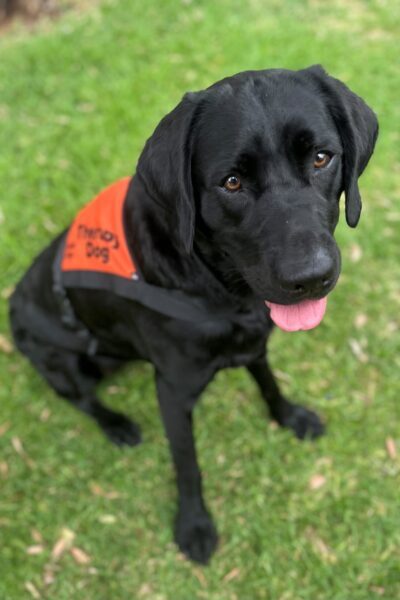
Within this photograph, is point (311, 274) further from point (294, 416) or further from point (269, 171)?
point (294, 416)

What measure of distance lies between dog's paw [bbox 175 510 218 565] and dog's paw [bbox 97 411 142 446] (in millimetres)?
536

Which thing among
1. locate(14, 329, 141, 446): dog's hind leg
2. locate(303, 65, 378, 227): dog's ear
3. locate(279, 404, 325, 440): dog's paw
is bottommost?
locate(279, 404, 325, 440): dog's paw

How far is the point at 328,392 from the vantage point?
3545 millimetres

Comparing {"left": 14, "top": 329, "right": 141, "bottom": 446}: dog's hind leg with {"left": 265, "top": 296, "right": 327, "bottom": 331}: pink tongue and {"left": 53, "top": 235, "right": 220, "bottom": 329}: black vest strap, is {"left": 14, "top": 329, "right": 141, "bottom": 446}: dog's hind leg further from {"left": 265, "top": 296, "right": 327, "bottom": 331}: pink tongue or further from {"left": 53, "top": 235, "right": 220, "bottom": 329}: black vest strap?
{"left": 265, "top": 296, "right": 327, "bottom": 331}: pink tongue

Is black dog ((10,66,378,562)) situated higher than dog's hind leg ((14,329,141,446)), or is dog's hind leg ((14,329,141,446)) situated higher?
black dog ((10,66,378,562))

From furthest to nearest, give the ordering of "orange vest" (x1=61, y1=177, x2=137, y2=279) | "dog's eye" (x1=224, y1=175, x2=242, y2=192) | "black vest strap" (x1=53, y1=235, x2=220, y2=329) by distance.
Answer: "orange vest" (x1=61, y1=177, x2=137, y2=279) → "black vest strap" (x1=53, y1=235, x2=220, y2=329) → "dog's eye" (x1=224, y1=175, x2=242, y2=192)

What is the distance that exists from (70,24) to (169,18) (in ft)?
3.25

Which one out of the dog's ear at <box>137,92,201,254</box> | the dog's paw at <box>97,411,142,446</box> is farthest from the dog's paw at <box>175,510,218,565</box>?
the dog's ear at <box>137,92,201,254</box>

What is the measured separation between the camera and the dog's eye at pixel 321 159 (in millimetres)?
2118

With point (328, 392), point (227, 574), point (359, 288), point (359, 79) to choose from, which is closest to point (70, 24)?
point (359, 79)

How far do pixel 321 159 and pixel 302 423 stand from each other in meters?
1.70

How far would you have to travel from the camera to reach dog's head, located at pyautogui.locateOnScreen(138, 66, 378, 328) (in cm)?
203

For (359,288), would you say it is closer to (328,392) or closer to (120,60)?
(328,392)

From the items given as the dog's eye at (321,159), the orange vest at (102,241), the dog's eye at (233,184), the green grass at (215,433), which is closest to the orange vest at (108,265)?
the orange vest at (102,241)
